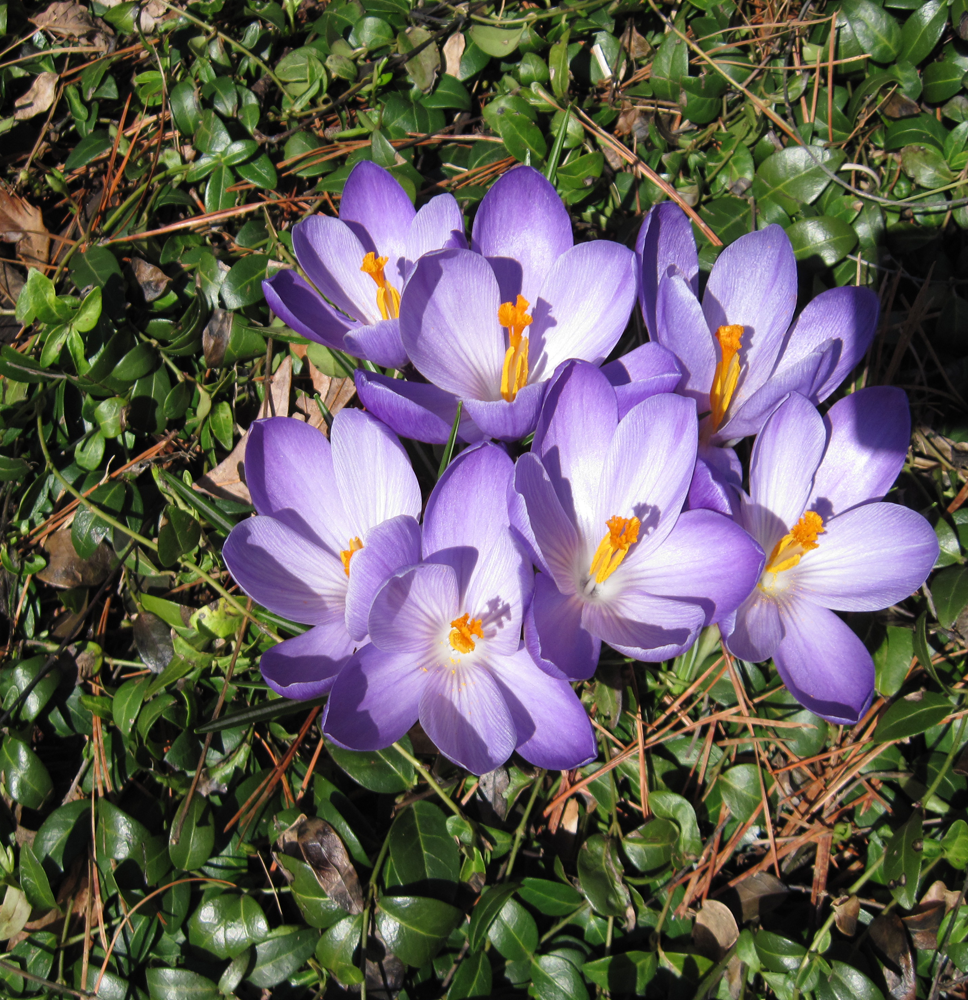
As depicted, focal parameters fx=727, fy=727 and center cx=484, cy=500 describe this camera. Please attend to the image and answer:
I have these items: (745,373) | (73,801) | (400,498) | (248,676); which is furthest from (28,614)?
(745,373)

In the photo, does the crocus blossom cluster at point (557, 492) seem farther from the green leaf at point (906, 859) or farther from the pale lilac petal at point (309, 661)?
the green leaf at point (906, 859)

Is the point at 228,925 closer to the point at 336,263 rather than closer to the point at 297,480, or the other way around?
the point at 297,480

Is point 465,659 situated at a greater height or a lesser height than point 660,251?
lesser

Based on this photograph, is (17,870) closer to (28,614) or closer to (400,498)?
(28,614)

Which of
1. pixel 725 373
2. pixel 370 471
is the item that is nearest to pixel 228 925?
pixel 370 471

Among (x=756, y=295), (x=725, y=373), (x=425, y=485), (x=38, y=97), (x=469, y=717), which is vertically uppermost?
(x=38, y=97)

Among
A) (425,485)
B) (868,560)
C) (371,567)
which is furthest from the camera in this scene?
(425,485)

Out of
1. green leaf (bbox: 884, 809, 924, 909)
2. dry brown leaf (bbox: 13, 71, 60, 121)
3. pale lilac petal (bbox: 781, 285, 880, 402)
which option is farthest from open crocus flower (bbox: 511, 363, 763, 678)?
dry brown leaf (bbox: 13, 71, 60, 121)

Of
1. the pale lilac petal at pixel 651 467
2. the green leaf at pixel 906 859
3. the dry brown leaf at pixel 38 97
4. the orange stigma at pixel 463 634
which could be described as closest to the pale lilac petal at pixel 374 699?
the orange stigma at pixel 463 634
